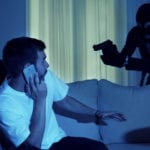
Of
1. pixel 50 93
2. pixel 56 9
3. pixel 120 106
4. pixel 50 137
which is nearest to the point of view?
pixel 50 137

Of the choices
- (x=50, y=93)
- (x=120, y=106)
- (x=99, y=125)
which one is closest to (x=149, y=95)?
(x=120, y=106)

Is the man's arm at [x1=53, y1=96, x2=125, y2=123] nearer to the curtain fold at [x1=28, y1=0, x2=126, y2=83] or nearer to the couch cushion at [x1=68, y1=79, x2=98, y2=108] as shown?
the couch cushion at [x1=68, y1=79, x2=98, y2=108]

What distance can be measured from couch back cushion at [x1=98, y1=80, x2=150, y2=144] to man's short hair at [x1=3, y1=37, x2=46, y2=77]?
0.78 m

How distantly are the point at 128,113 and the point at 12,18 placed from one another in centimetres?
149

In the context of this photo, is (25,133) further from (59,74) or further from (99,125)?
(59,74)

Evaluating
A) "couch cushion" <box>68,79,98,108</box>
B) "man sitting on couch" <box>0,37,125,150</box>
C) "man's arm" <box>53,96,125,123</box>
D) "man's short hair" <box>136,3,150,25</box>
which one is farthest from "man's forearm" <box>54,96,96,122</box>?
"man's short hair" <box>136,3,150,25</box>

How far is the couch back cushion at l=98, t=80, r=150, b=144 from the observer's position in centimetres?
231

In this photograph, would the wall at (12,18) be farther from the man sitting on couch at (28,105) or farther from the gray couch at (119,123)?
the man sitting on couch at (28,105)

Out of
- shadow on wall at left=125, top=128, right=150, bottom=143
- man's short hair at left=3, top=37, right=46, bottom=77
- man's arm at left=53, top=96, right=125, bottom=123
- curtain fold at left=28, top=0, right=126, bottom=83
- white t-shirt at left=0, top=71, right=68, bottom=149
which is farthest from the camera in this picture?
curtain fold at left=28, top=0, right=126, bottom=83

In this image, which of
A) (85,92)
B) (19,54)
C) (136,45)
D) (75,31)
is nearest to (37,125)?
(19,54)

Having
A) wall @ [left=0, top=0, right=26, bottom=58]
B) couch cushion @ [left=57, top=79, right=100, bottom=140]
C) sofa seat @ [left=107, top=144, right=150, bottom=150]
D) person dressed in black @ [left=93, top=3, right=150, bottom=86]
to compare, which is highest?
wall @ [left=0, top=0, right=26, bottom=58]

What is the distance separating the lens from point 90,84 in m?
2.48

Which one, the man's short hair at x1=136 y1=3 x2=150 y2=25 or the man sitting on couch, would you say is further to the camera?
the man's short hair at x1=136 y1=3 x2=150 y2=25

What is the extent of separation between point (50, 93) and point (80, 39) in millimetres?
1262
